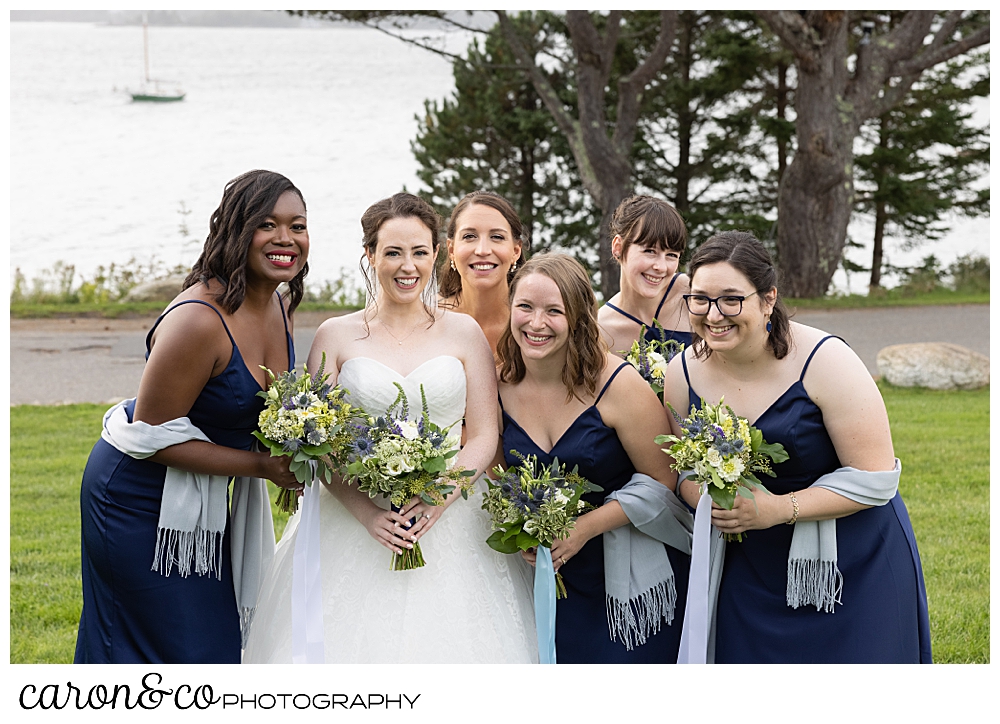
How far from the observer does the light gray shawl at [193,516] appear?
3922 mm

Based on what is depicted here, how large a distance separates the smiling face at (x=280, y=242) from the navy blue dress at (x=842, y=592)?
5.97 ft

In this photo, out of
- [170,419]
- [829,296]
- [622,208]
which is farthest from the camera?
[829,296]

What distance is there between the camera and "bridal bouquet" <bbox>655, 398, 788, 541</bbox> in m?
3.53

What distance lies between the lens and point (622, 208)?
5215mm

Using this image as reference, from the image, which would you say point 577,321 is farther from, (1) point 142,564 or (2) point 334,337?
(1) point 142,564

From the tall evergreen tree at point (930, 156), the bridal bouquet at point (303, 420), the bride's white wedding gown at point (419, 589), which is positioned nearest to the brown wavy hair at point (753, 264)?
the bride's white wedding gown at point (419, 589)

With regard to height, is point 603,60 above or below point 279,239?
above

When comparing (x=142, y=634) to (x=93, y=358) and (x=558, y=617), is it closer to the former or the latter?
(x=558, y=617)

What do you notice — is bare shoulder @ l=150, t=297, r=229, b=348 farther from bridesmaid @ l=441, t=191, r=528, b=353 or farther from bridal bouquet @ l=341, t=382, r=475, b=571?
bridesmaid @ l=441, t=191, r=528, b=353

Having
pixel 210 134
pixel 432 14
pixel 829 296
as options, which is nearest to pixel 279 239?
pixel 432 14

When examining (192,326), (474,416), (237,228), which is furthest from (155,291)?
(474,416)

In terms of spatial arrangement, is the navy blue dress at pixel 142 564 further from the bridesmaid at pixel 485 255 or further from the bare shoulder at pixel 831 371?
the bare shoulder at pixel 831 371

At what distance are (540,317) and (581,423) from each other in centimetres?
50

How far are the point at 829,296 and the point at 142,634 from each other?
1602cm
